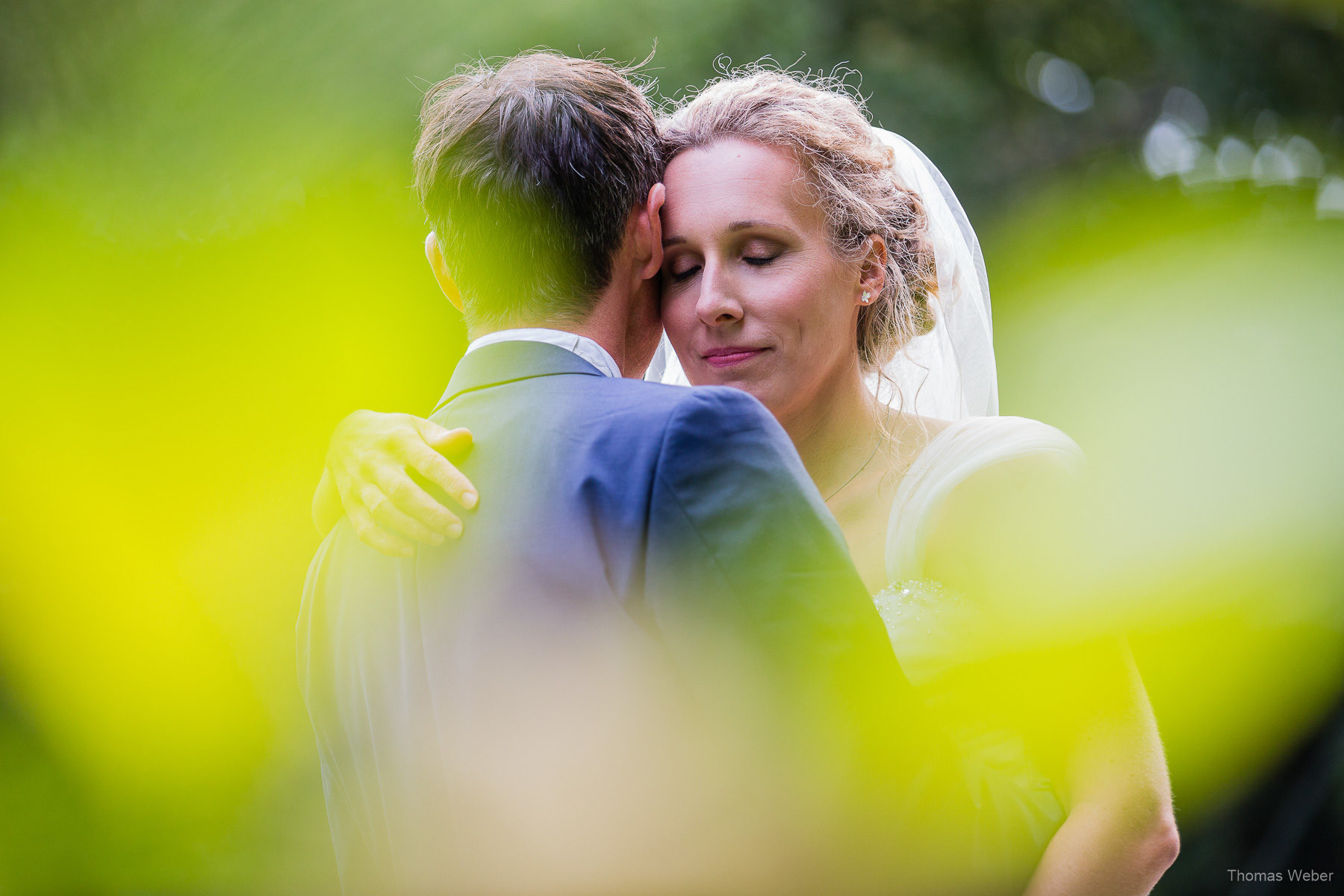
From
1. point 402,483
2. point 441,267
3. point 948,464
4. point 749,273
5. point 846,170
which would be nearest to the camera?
point 402,483

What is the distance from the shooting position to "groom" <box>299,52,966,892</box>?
137 cm

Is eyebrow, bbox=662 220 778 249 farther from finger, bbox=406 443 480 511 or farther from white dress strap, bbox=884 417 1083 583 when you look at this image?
finger, bbox=406 443 480 511

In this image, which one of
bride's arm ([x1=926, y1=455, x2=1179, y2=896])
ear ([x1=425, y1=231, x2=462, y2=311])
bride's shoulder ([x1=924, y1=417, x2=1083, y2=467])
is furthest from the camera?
bride's shoulder ([x1=924, y1=417, x2=1083, y2=467])

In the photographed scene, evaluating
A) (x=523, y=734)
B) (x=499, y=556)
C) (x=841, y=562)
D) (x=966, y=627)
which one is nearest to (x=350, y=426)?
(x=499, y=556)

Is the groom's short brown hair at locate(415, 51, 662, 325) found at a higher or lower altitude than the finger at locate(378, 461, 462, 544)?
higher

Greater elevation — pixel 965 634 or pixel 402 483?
pixel 402 483

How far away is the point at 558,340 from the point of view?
5.25 feet

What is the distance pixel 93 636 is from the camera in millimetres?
2711

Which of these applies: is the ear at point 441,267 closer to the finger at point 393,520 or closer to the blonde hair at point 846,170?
the finger at point 393,520

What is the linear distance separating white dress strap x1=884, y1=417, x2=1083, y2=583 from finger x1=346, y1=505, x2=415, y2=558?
1.04 metres

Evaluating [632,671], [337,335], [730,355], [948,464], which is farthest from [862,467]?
[337,335]

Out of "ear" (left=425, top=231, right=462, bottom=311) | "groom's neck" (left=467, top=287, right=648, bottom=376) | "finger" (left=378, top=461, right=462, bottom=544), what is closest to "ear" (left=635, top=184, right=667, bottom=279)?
"groom's neck" (left=467, top=287, right=648, bottom=376)

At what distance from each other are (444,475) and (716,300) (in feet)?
2.79

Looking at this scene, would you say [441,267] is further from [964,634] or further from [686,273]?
[964,634]
